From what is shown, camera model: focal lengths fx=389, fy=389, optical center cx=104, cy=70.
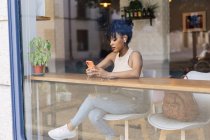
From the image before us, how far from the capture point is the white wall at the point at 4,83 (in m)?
2.64

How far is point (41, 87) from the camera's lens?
269 centimetres

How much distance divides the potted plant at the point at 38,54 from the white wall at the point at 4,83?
6.6 inches

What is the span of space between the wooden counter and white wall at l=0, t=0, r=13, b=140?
0.19 metres

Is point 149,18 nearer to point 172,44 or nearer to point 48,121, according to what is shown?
point 172,44

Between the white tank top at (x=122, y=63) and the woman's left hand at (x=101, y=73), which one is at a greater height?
the white tank top at (x=122, y=63)

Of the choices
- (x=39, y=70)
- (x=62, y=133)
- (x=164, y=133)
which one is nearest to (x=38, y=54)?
(x=39, y=70)

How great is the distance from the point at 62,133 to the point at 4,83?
0.53 meters

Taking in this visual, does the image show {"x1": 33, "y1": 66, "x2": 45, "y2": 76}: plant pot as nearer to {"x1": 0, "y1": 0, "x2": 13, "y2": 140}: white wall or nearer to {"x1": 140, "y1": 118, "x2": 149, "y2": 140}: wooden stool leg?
{"x1": 0, "y1": 0, "x2": 13, "y2": 140}: white wall

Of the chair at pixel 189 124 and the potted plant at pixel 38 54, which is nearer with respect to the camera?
the chair at pixel 189 124

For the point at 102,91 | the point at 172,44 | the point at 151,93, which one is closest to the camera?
the point at 151,93

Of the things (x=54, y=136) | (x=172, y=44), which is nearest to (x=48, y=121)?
(x=54, y=136)

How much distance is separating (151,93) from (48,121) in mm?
828

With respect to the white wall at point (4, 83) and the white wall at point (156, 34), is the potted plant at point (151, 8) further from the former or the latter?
the white wall at point (4, 83)

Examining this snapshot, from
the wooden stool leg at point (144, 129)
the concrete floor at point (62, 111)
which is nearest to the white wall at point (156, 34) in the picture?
the concrete floor at point (62, 111)
